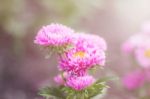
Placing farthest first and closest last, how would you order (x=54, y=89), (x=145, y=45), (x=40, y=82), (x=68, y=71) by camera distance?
(x=40, y=82)
(x=145, y=45)
(x=54, y=89)
(x=68, y=71)

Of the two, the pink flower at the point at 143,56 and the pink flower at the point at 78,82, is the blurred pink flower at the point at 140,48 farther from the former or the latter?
the pink flower at the point at 78,82

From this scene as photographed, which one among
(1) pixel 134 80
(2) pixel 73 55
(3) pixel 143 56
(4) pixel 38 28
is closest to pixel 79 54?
(2) pixel 73 55

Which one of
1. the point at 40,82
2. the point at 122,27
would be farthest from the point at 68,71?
the point at 122,27

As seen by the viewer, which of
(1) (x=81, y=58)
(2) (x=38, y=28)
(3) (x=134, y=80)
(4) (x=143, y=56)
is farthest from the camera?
(2) (x=38, y=28)

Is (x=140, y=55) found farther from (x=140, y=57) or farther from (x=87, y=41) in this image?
(x=87, y=41)

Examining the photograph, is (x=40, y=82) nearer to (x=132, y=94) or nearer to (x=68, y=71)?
(x=132, y=94)

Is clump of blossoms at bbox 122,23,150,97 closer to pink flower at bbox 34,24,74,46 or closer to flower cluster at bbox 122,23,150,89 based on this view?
flower cluster at bbox 122,23,150,89

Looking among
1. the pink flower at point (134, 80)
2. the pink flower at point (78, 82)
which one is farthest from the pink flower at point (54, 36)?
the pink flower at point (134, 80)
